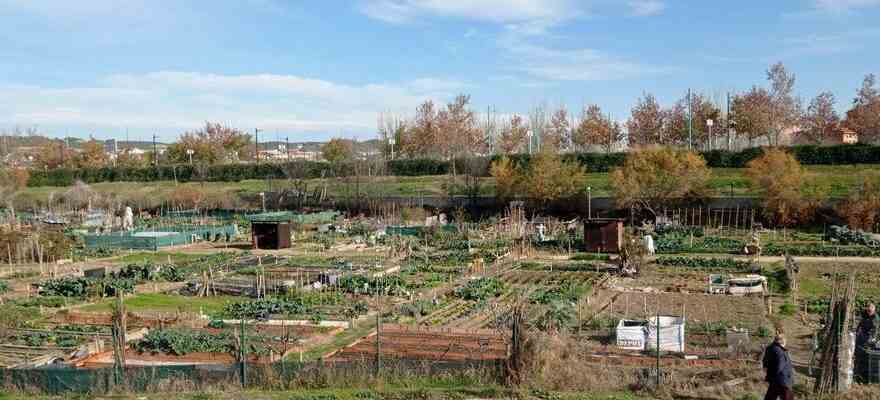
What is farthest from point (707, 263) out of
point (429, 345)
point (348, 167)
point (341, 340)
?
point (348, 167)

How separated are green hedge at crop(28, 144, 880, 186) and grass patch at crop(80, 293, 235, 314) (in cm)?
2497

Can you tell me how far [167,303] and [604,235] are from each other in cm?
1487

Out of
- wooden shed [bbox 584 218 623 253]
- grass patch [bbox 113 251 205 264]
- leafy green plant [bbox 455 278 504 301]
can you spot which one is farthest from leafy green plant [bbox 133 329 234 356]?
wooden shed [bbox 584 218 623 253]

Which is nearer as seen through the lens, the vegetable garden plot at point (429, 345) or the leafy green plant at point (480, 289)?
the vegetable garden plot at point (429, 345)

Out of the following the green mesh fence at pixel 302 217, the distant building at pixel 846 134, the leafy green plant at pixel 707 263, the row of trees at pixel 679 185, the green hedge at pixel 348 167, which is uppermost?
the distant building at pixel 846 134

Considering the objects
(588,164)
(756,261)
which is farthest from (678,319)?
(588,164)

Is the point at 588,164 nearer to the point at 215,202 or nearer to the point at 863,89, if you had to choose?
the point at 863,89

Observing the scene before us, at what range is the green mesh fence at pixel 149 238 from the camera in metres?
31.3

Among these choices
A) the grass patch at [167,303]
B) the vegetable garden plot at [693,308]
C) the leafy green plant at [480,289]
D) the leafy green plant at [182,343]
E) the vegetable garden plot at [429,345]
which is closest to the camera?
the vegetable garden plot at [429,345]

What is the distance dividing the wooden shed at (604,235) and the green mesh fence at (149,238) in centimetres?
1462

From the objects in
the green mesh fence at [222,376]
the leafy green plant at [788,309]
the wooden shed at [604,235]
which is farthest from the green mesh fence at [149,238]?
the leafy green plant at [788,309]

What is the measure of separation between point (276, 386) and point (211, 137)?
65372 mm

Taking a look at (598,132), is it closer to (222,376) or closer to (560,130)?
(560,130)

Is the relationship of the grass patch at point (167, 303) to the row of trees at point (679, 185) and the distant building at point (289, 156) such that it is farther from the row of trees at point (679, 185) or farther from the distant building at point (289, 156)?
the distant building at point (289, 156)
